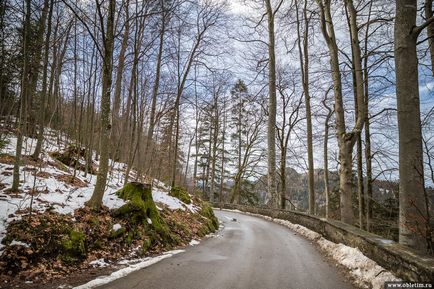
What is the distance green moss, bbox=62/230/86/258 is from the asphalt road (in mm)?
1180

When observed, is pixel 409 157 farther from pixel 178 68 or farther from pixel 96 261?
pixel 178 68

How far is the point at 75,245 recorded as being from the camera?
4945mm

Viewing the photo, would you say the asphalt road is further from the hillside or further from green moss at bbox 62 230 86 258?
green moss at bbox 62 230 86 258

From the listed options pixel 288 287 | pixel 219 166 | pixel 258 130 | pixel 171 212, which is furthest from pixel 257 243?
pixel 219 166

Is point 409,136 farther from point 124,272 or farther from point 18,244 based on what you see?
point 18,244

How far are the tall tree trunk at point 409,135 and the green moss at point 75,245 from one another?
5605 millimetres

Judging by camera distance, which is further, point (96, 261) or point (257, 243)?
point (257, 243)

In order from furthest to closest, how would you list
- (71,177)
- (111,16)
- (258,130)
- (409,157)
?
(258,130)
(71,177)
(111,16)
(409,157)

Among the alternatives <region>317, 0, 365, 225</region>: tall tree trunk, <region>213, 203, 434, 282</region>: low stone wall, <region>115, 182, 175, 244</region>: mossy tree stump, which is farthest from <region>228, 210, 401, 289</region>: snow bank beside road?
<region>115, 182, 175, 244</region>: mossy tree stump

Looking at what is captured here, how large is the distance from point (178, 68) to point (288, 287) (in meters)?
12.4

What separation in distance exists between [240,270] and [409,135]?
3800mm

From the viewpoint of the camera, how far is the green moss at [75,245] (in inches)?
189

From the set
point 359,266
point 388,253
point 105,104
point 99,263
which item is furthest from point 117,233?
point 388,253

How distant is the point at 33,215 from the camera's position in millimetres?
5094
